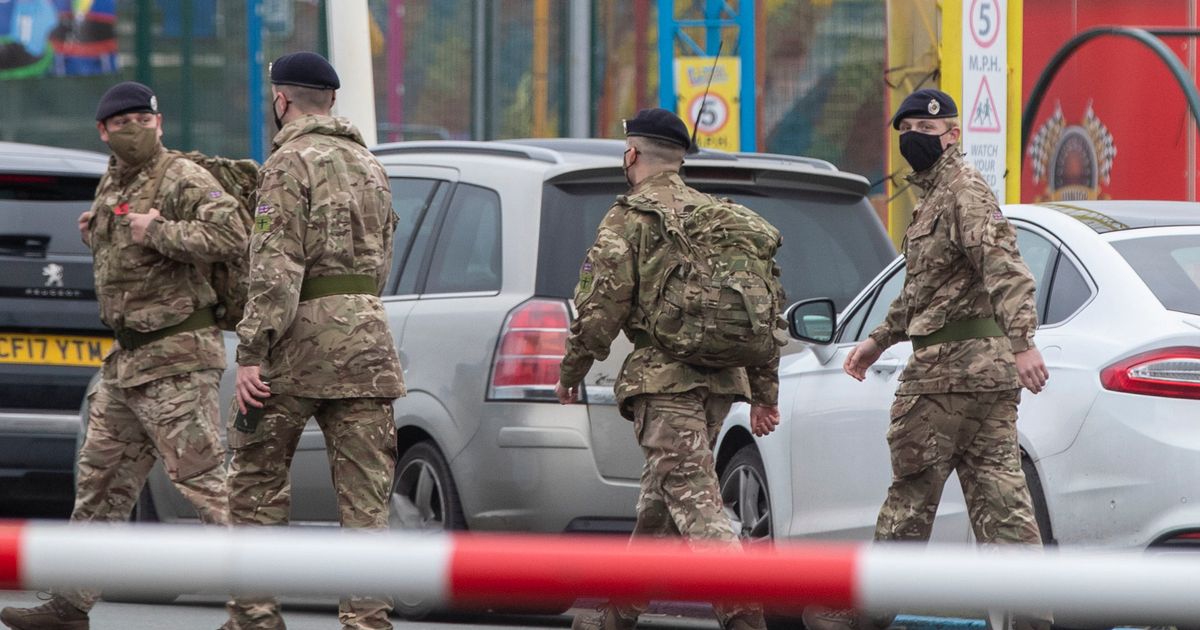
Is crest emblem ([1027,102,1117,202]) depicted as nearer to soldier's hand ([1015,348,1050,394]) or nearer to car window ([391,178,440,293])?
car window ([391,178,440,293])

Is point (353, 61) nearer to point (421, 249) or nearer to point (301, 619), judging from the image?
point (421, 249)

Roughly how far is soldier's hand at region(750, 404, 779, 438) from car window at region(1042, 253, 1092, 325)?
0.88m

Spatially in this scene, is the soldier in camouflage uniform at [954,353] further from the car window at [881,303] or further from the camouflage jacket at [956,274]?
the car window at [881,303]

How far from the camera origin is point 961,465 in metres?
6.56

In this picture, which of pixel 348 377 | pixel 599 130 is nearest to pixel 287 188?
pixel 348 377

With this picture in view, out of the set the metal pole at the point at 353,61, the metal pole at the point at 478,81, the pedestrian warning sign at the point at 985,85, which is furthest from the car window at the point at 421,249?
the metal pole at the point at 478,81

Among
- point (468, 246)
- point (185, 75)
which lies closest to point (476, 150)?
point (468, 246)

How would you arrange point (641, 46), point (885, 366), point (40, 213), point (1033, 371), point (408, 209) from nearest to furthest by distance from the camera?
point (1033, 371) → point (885, 366) → point (408, 209) → point (40, 213) → point (641, 46)

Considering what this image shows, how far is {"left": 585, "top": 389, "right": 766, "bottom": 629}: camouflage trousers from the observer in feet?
20.6

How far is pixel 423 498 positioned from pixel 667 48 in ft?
29.4

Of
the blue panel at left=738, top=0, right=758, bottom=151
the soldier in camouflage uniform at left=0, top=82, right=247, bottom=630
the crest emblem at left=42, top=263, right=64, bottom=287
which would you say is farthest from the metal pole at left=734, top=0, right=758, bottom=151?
the soldier in camouflage uniform at left=0, top=82, right=247, bottom=630

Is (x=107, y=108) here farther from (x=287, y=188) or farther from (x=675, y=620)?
(x=675, y=620)

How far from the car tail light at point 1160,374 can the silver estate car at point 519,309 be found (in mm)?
1969

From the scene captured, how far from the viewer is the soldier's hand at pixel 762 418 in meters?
6.65
